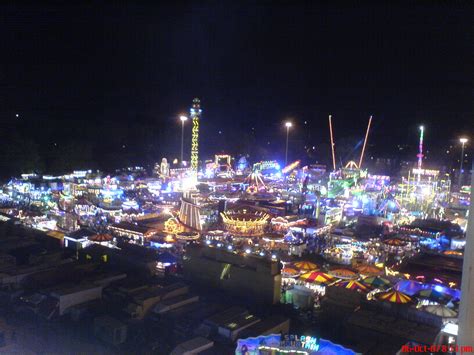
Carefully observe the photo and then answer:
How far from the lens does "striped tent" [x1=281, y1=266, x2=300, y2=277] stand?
9414 mm

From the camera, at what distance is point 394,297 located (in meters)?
7.55

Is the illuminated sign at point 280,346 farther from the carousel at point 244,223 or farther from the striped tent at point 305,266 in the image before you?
the carousel at point 244,223

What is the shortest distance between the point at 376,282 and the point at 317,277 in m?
1.21

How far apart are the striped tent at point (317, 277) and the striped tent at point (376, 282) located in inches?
27.9

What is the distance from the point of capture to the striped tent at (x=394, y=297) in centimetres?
746

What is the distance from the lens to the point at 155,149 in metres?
30.9

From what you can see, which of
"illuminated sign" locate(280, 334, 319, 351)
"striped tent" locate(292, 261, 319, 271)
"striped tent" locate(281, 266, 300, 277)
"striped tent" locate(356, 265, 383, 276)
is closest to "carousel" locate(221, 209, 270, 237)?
"striped tent" locate(292, 261, 319, 271)

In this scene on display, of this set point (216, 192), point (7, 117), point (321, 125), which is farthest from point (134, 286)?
point (321, 125)

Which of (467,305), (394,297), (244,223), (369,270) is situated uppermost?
(467,305)

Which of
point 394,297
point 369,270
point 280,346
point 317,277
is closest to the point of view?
point 280,346

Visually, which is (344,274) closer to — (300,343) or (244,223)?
(300,343)

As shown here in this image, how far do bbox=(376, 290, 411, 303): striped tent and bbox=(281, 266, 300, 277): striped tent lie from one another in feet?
6.90

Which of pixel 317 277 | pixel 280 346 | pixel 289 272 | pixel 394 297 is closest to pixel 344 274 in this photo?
pixel 317 277

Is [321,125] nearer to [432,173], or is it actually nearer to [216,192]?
[432,173]
